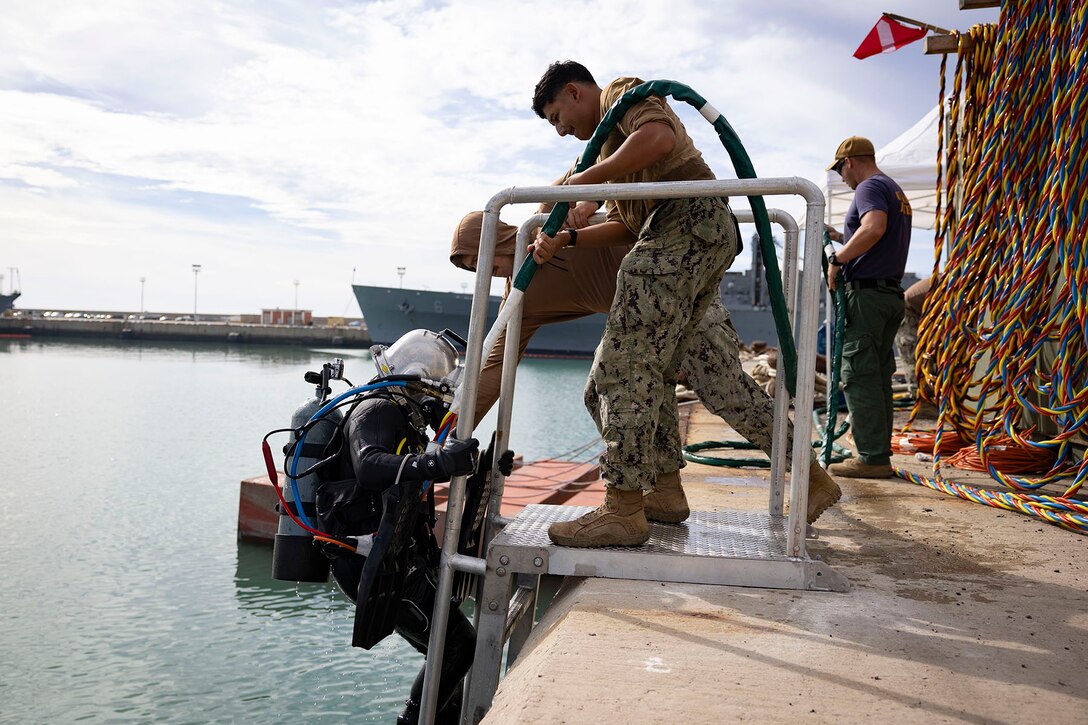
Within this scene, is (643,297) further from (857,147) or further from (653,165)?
(857,147)

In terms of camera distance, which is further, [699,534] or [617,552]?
[699,534]

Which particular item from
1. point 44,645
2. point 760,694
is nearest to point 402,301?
point 44,645

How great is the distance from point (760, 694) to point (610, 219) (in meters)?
1.70

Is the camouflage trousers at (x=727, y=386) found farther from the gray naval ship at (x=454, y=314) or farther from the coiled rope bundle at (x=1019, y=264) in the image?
the gray naval ship at (x=454, y=314)

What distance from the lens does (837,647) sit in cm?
184

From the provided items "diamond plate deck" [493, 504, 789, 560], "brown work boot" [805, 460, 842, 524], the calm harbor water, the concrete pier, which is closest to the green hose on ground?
"diamond plate deck" [493, 504, 789, 560]

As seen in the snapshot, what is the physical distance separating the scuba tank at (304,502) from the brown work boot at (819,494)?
1.51m

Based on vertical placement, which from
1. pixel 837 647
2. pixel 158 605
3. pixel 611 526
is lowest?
pixel 158 605

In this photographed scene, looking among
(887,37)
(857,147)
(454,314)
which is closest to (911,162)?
(887,37)

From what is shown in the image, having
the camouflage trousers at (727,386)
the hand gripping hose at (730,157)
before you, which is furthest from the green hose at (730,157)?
the camouflage trousers at (727,386)

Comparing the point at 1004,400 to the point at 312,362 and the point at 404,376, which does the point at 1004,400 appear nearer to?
the point at 404,376

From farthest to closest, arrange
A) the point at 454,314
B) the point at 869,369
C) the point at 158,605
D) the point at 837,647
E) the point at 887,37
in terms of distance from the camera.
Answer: the point at 454,314 → the point at 887,37 → the point at 158,605 → the point at 869,369 → the point at 837,647

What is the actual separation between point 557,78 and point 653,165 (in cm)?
48

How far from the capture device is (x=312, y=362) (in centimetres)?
4350
